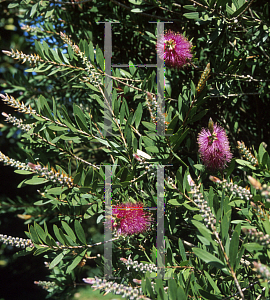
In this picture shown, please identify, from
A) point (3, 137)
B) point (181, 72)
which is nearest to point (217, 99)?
point (181, 72)

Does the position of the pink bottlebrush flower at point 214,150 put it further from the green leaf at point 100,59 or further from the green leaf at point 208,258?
the green leaf at point 100,59

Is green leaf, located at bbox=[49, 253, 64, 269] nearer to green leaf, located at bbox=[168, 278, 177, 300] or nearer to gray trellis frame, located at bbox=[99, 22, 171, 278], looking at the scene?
gray trellis frame, located at bbox=[99, 22, 171, 278]

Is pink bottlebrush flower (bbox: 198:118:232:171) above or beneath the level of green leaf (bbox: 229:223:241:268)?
above

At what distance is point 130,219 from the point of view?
2.29 feet

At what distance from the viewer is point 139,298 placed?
21.1 inches

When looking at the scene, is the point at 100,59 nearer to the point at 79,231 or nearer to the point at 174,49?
the point at 174,49

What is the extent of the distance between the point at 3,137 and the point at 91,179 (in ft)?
4.99

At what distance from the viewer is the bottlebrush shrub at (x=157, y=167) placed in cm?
59

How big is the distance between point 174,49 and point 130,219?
1.56 feet

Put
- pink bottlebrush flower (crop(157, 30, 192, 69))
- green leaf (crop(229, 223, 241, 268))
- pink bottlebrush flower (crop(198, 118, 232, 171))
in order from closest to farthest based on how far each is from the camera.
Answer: green leaf (crop(229, 223, 241, 268)), pink bottlebrush flower (crop(198, 118, 232, 171)), pink bottlebrush flower (crop(157, 30, 192, 69))

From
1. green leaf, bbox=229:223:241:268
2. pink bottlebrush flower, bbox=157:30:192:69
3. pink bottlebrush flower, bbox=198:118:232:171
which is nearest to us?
green leaf, bbox=229:223:241:268

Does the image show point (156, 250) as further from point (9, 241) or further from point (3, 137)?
point (3, 137)

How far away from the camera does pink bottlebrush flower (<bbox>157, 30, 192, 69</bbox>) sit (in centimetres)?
78

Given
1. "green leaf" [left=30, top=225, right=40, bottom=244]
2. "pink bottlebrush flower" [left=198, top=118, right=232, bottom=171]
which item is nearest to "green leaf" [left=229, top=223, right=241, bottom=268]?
"pink bottlebrush flower" [left=198, top=118, right=232, bottom=171]
